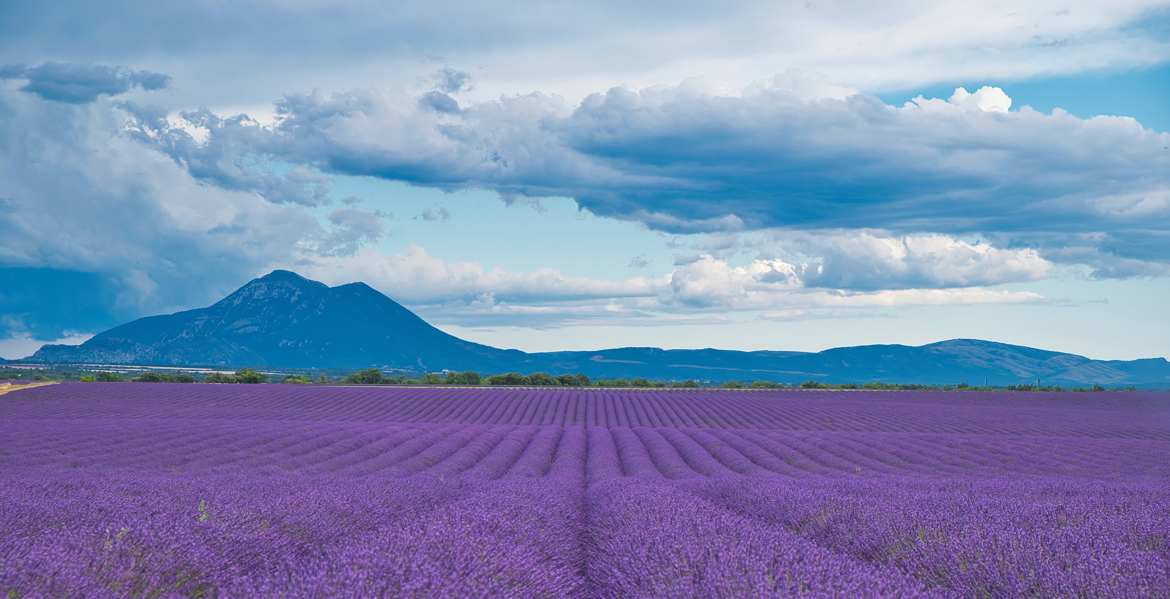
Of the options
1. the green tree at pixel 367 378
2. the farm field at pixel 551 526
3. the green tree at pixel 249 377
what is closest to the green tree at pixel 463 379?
the green tree at pixel 367 378

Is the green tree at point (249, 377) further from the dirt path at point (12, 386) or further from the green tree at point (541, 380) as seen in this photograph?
the green tree at point (541, 380)

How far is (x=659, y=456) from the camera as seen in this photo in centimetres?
1795

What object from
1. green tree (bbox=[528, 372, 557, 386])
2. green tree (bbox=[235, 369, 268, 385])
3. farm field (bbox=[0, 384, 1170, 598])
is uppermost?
green tree (bbox=[235, 369, 268, 385])

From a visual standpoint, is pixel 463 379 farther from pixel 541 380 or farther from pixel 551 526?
pixel 551 526

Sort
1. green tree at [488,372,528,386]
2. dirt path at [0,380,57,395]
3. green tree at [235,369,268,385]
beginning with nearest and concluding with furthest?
1. dirt path at [0,380,57,395]
2. green tree at [235,369,268,385]
3. green tree at [488,372,528,386]

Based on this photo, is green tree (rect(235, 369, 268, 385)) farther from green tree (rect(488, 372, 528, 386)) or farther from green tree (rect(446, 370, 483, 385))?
green tree (rect(488, 372, 528, 386))

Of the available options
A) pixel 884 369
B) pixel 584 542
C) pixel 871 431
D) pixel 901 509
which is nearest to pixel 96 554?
pixel 584 542

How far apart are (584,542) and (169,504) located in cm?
316

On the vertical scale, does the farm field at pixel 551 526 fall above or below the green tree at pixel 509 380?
below

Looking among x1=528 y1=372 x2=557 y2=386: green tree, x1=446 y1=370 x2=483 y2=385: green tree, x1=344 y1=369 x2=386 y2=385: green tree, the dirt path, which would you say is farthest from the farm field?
x1=446 y1=370 x2=483 y2=385: green tree

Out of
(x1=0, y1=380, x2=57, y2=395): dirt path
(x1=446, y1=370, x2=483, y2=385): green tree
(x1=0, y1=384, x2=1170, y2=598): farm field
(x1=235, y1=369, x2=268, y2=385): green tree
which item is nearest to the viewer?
(x1=0, y1=384, x2=1170, y2=598): farm field

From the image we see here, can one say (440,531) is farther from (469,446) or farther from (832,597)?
(469,446)

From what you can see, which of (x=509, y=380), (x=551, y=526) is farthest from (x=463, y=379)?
(x=551, y=526)

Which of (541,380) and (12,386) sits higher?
(12,386)
